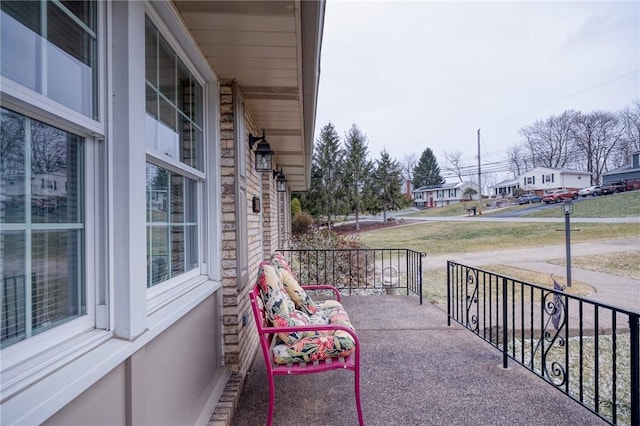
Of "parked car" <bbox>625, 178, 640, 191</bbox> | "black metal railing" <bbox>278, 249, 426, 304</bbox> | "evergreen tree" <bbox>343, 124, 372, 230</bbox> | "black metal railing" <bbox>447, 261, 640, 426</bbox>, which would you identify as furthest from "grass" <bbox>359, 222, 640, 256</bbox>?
"parked car" <bbox>625, 178, 640, 191</bbox>

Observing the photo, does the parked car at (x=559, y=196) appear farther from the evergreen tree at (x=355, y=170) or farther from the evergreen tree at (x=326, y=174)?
the evergreen tree at (x=326, y=174)

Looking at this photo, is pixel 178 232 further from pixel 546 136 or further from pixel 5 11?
pixel 546 136

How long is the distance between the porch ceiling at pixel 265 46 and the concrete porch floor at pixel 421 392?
2.36 m

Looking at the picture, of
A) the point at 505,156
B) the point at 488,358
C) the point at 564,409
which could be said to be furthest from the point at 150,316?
the point at 505,156

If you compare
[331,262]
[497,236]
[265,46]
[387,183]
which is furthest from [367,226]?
[265,46]

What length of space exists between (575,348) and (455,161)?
45094 mm

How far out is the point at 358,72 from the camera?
3416cm

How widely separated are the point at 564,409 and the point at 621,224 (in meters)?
20.2

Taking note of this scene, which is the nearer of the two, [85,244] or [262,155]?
[85,244]

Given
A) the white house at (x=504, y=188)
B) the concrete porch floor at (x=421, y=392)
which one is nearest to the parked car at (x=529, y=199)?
the white house at (x=504, y=188)

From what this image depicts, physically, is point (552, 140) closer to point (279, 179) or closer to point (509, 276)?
point (509, 276)

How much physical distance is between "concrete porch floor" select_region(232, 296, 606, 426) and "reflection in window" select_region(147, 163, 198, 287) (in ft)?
3.61

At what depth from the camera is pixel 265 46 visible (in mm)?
2086

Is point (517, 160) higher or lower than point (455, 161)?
lower
